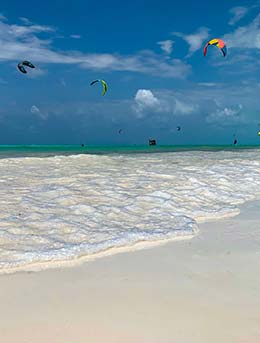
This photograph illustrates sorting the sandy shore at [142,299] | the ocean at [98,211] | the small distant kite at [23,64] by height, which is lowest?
the sandy shore at [142,299]

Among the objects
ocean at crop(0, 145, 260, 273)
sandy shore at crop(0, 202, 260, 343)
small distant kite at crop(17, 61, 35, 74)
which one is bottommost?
sandy shore at crop(0, 202, 260, 343)

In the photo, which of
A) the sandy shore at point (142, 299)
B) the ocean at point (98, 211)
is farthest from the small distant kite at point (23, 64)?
the sandy shore at point (142, 299)

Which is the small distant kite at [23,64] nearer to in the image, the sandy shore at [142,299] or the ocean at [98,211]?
the ocean at [98,211]

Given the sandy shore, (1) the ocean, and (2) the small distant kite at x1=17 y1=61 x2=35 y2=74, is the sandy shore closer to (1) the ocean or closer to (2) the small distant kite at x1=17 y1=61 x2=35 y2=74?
(1) the ocean

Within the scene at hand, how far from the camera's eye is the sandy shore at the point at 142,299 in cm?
258

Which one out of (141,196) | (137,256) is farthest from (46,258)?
(141,196)

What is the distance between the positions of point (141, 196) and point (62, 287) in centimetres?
426

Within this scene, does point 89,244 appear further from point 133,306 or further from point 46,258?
point 133,306

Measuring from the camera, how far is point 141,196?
752cm

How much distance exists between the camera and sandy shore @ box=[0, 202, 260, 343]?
2576 millimetres

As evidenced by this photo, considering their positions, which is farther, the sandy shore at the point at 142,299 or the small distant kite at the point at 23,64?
the small distant kite at the point at 23,64

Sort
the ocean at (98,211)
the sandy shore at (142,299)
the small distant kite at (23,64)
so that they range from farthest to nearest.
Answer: the small distant kite at (23,64) < the ocean at (98,211) < the sandy shore at (142,299)

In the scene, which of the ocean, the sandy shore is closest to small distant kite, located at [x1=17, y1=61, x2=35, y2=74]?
the ocean

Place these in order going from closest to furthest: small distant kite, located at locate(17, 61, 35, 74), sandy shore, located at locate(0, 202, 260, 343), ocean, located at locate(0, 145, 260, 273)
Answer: sandy shore, located at locate(0, 202, 260, 343), ocean, located at locate(0, 145, 260, 273), small distant kite, located at locate(17, 61, 35, 74)
